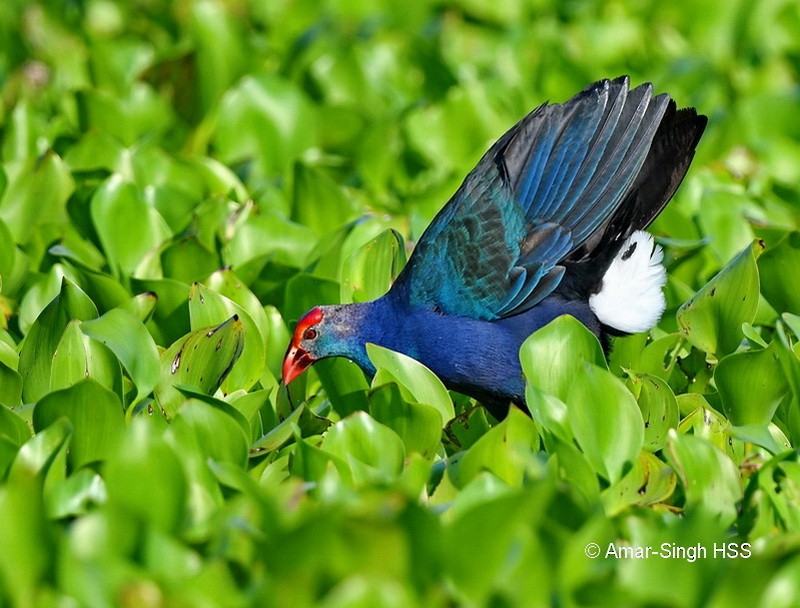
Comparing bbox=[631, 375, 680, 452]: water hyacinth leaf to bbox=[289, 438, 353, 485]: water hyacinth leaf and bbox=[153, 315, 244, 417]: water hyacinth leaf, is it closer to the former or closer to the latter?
bbox=[289, 438, 353, 485]: water hyacinth leaf

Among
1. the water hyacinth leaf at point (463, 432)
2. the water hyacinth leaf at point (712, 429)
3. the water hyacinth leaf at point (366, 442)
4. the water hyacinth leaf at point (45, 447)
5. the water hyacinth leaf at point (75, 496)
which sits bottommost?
the water hyacinth leaf at point (463, 432)

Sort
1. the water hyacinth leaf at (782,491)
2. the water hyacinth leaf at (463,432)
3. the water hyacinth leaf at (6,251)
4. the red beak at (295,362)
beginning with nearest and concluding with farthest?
the water hyacinth leaf at (782,491) → the water hyacinth leaf at (463,432) → the red beak at (295,362) → the water hyacinth leaf at (6,251)

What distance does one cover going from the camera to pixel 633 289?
9.68 feet

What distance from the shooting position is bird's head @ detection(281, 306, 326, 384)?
2.79m

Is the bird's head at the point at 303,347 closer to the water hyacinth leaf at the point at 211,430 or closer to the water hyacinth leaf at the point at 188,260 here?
the water hyacinth leaf at the point at 188,260

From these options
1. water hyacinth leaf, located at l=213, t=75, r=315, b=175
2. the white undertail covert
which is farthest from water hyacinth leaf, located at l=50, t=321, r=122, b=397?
water hyacinth leaf, located at l=213, t=75, r=315, b=175

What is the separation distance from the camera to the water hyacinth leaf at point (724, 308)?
2643 millimetres

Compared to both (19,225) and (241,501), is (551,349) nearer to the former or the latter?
(241,501)

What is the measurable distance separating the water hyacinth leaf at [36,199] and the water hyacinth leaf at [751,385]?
1872 mm

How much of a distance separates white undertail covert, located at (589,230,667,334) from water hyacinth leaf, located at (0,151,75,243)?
150cm

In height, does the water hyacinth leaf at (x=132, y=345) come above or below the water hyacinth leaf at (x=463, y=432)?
above

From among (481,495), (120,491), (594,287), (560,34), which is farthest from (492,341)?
(560,34)

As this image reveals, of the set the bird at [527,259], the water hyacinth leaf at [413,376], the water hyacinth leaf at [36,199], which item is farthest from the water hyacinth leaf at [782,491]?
the water hyacinth leaf at [36,199]

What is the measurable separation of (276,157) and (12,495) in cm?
263
